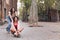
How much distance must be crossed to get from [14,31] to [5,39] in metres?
1.37

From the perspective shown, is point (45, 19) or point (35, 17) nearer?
point (35, 17)

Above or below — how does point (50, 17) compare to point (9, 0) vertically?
below

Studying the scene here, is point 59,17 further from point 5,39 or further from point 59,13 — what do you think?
point 5,39

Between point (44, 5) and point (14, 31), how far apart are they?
32862 millimetres

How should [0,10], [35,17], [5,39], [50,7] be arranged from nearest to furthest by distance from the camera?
1. [5,39]
2. [35,17]
3. [0,10]
4. [50,7]

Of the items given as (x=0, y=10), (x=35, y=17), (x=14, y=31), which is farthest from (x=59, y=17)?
(x=14, y=31)

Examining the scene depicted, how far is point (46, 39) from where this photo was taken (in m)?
12.5

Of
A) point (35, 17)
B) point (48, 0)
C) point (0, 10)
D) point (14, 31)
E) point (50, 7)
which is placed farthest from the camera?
point (50, 7)

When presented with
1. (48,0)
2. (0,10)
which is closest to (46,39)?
(0,10)

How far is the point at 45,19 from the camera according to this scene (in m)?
47.7

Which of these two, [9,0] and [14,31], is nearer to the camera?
[14,31]

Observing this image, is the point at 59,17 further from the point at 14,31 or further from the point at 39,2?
the point at 14,31

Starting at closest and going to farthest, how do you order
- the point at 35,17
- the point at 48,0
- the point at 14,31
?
the point at 14,31 < the point at 35,17 < the point at 48,0

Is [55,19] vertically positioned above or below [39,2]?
below
